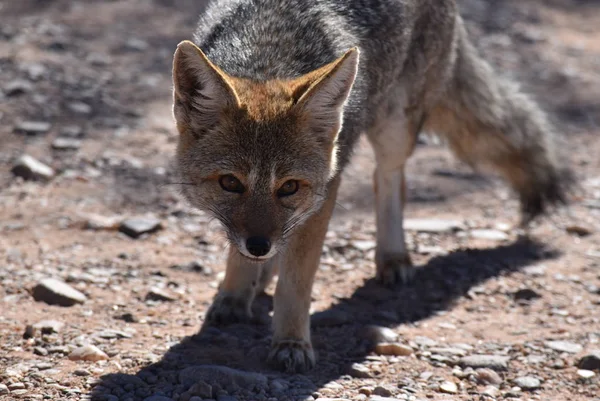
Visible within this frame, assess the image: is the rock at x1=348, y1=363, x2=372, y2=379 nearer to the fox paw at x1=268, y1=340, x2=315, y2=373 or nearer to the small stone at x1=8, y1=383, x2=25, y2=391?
the fox paw at x1=268, y1=340, x2=315, y2=373

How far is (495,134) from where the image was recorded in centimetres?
690

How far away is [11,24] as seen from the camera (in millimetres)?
9805

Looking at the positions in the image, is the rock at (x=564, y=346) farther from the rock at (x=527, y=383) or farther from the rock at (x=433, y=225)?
the rock at (x=433, y=225)

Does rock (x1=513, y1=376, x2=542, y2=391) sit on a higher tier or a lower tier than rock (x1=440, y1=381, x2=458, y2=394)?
higher

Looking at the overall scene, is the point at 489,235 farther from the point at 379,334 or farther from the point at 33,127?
the point at 33,127

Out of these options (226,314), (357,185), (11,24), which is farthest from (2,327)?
(11,24)

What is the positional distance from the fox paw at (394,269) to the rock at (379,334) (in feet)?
2.57

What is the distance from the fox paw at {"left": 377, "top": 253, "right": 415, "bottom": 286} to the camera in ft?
19.6

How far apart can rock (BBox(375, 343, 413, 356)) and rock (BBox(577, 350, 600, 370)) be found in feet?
3.10

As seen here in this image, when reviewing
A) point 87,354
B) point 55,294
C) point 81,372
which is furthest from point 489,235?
point 81,372

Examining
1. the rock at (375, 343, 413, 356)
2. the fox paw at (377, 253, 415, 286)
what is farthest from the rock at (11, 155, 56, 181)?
the rock at (375, 343, 413, 356)

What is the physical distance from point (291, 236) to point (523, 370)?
151cm

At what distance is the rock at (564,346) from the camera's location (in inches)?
200

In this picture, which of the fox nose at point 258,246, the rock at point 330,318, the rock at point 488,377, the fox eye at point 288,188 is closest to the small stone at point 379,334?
the rock at point 330,318
